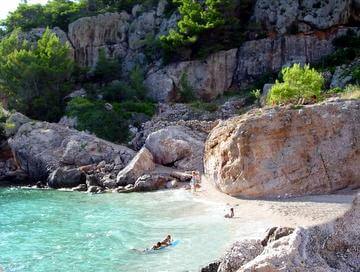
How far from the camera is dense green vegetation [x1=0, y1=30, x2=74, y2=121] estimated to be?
4628 centimetres

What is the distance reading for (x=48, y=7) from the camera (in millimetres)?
63938

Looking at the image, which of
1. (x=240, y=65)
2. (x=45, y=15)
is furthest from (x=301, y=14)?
(x=45, y=15)

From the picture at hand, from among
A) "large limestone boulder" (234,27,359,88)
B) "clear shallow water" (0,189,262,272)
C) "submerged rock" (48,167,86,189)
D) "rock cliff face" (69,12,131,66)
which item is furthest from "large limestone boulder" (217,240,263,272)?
"rock cliff face" (69,12,131,66)

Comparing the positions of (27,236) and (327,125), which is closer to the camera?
(27,236)

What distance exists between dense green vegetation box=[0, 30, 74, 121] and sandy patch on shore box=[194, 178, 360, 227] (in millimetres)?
28798

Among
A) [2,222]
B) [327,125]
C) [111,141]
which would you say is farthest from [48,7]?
[327,125]

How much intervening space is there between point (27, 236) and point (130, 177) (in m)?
12.3

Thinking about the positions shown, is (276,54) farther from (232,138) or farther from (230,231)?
(230,231)

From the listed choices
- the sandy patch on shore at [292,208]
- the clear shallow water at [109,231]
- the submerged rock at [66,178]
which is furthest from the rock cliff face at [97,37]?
the sandy patch on shore at [292,208]

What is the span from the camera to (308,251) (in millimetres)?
8773

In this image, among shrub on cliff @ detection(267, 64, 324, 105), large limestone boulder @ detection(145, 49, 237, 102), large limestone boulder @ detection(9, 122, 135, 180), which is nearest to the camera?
shrub on cliff @ detection(267, 64, 324, 105)

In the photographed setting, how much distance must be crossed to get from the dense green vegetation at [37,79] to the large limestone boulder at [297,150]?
28.8 meters

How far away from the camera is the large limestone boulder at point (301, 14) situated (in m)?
47.5

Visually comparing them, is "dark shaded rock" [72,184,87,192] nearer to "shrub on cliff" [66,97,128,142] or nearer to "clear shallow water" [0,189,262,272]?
"clear shallow water" [0,189,262,272]
